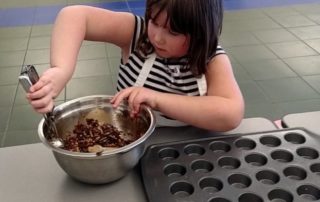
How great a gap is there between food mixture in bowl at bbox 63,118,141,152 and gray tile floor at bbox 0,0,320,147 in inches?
42.6

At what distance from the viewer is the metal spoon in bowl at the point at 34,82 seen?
1.91 ft

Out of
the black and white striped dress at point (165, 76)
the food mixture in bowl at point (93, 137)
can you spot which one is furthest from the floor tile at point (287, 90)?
the food mixture in bowl at point (93, 137)

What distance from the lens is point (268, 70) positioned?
7.47 feet

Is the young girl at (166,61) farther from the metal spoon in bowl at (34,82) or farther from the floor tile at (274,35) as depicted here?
the floor tile at (274,35)

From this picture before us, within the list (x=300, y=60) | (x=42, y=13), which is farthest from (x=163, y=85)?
(x=42, y=13)

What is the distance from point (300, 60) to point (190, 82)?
170 cm

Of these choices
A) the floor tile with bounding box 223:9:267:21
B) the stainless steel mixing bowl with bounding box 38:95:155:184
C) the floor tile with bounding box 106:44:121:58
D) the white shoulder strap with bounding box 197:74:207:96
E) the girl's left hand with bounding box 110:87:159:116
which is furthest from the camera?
the floor tile with bounding box 223:9:267:21

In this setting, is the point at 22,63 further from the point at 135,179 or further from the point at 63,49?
the point at 135,179

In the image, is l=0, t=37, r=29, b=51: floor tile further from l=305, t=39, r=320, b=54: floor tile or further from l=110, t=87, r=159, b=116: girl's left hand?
l=110, t=87, r=159, b=116: girl's left hand

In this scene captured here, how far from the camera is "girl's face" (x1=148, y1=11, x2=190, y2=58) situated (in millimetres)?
719

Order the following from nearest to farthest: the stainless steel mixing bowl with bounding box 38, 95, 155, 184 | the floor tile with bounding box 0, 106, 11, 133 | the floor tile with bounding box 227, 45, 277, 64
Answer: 1. the stainless steel mixing bowl with bounding box 38, 95, 155, 184
2. the floor tile with bounding box 0, 106, 11, 133
3. the floor tile with bounding box 227, 45, 277, 64

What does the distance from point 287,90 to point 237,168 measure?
1539 millimetres

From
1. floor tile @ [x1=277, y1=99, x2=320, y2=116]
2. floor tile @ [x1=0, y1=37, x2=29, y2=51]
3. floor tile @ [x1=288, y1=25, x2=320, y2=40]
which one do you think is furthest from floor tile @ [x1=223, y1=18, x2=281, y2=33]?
floor tile @ [x1=0, y1=37, x2=29, y2=51]

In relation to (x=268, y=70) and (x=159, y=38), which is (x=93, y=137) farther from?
(x=268, y=70)
